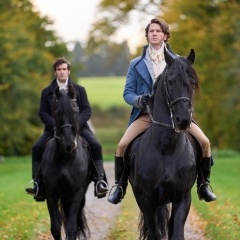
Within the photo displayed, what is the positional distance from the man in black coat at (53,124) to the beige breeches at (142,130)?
248 centimetres

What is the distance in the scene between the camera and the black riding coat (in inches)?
487

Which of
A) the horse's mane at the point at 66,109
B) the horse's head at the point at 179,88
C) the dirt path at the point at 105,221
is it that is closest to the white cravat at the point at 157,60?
the horse's head at the point at 179,88

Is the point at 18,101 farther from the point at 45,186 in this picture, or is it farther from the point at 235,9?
the point at 45,186

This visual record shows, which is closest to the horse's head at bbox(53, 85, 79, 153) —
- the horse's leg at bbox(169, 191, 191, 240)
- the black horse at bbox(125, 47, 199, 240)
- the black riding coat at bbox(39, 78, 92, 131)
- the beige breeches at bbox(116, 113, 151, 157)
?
the black riding coat at bbox(39, 78, 92, 131)

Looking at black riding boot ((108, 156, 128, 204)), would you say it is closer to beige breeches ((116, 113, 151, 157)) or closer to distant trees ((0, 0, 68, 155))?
beige breeches ((116, 113, 151, 157))

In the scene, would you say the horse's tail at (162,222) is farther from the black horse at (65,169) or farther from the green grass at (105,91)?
the green grass at (105,91)

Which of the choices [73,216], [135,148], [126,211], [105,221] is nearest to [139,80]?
[135,148]

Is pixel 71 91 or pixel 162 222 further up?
pixel 71 91

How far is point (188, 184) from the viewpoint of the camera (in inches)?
352

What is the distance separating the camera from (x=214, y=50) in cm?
4494

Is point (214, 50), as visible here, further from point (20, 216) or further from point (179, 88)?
point (179, 88)

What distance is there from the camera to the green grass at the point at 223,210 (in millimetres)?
12102

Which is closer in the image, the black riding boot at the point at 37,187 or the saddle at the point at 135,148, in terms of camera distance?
the saddle at the point at 135,148

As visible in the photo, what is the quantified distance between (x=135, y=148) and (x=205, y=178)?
1131mm
